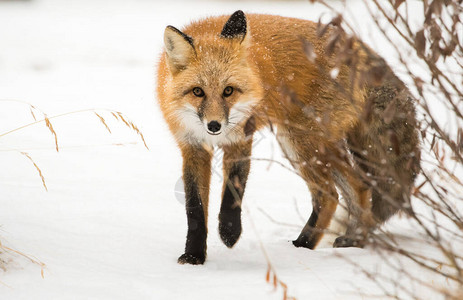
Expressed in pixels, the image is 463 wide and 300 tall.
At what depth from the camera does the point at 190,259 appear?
123 inches

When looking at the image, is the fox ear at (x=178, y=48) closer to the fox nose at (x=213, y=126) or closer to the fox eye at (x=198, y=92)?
the fox eye at (x=198, y=92)

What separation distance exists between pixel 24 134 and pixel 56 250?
3055 millimetres

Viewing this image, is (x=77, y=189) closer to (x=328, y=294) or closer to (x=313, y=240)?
(x=313, y=240)

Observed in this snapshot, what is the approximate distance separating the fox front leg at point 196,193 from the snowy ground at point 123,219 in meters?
0.14

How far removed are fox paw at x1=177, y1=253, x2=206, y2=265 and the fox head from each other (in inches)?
28.5

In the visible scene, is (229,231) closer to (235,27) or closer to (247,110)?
(247,110)

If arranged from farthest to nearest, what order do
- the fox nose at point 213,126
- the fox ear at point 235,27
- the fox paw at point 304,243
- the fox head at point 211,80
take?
1. the fox paw at point 304,243
2. the fox ear at point 235,27
3. the fox head at point 211,80
4. the fox nose at point 213,126

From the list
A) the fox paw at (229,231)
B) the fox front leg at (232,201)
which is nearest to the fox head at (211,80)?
the fox front leg at (232,201)

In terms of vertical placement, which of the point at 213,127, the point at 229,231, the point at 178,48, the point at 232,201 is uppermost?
the point at 178,48

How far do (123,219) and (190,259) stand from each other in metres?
0.76

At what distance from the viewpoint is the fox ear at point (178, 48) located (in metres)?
3.25

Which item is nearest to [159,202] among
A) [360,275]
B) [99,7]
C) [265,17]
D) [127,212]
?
[127,212]

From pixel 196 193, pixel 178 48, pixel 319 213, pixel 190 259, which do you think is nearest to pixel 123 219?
pixel 196 193

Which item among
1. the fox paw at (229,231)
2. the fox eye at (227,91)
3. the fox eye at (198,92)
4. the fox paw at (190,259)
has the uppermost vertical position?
the fox eye at (227,91)
